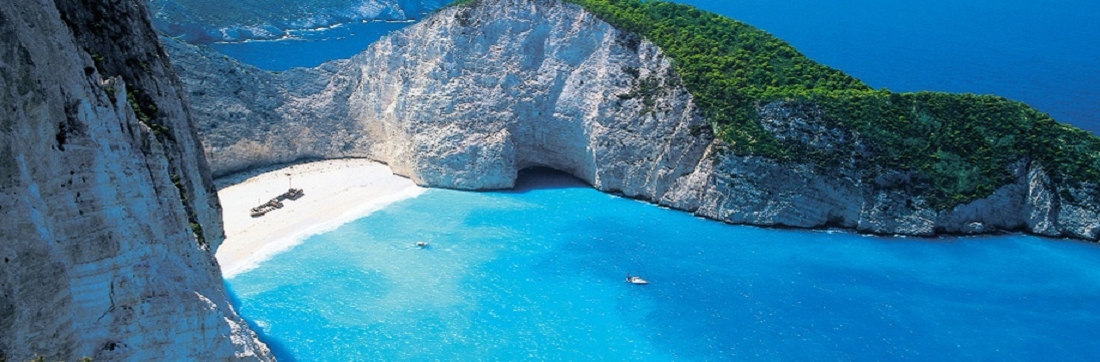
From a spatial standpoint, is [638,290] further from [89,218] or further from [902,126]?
[89,218]

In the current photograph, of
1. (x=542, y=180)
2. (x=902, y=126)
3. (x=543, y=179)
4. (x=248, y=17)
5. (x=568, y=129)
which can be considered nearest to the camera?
(x=902, y=126)

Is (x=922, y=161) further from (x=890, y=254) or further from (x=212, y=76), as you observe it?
(x=212, y=76)

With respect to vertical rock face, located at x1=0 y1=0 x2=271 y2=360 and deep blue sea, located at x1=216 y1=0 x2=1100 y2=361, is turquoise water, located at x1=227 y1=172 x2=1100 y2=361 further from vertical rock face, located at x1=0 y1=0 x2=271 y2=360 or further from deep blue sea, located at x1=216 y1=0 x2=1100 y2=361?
vertical rock face, located at x1=0 y1=0 x2=271 y2=360

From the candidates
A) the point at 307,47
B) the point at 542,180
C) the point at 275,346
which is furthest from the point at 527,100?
the point at 307,47

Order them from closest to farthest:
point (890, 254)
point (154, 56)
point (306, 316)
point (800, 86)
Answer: point (154, 56), point (306, 316), point (890, 254), point (800, 86)

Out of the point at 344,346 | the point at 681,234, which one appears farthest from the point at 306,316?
the point at 681,234

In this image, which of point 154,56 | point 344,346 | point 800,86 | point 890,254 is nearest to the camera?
point 154,56

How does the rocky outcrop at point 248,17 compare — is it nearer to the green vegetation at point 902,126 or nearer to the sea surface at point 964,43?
the sea surface at point 964,43
